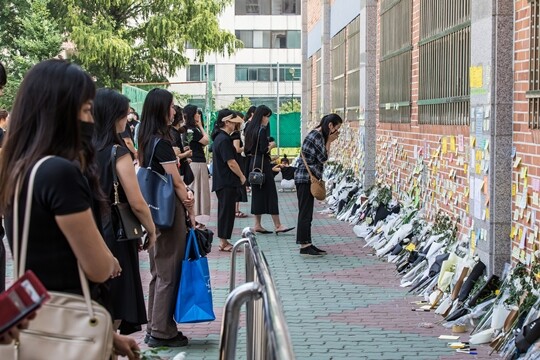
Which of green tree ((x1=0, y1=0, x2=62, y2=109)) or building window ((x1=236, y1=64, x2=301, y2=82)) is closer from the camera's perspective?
green tree ((x1=0, y1=0, x2=62, y2=109))

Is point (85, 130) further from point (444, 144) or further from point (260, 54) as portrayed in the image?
point (260, 54)

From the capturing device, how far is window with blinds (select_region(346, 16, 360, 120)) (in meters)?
21.1

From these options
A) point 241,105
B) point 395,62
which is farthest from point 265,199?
point 241,105

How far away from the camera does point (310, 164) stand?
1389cm

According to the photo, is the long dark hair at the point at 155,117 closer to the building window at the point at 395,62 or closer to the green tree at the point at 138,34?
the building window at the point at 395,62

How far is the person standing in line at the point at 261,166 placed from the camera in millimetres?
16500

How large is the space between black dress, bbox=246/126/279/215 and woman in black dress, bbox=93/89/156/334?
31.5 ft

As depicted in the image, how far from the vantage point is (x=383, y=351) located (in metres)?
8.36

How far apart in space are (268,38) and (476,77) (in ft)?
203

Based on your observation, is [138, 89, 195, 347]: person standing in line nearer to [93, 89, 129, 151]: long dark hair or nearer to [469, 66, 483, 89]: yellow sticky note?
[93, 89, 129, 151]: long dark hair

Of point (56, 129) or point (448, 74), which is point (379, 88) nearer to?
point (448, 74)

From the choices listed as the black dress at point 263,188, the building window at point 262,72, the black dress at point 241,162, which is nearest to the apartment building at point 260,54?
the building window at point 262,72

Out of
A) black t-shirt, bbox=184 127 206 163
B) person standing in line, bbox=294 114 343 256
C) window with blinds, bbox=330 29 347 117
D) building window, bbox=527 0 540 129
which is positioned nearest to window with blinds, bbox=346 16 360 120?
window with blinds, bbox=330 29 347 117

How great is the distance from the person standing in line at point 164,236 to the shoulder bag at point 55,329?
15.0 feet
